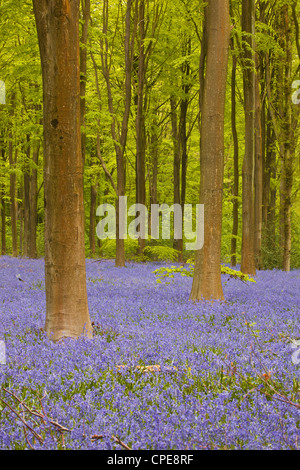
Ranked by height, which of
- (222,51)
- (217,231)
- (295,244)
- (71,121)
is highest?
(222,51)

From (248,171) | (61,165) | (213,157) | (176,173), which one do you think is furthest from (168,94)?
(61,165)

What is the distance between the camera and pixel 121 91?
22.4 metres

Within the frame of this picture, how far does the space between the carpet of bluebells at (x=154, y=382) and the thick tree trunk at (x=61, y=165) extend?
46cm

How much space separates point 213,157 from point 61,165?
3830 millimetres

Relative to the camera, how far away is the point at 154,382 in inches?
156

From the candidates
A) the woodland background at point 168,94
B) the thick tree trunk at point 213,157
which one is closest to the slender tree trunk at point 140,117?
the woodland background at point 168,94

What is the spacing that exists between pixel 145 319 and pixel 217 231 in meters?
2.71

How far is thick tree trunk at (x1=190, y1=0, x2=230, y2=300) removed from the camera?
8508 millimetres

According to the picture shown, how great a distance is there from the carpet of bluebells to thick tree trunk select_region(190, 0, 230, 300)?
46.7 inches

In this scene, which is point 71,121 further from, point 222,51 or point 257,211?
point 257,211

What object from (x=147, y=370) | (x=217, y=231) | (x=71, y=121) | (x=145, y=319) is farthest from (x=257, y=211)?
(x=147, y=370)

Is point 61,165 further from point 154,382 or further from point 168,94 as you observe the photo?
point 168,94

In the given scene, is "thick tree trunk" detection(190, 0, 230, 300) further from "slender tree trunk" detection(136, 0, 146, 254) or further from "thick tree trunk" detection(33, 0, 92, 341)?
"slender tree trunk" detection(136, 0, 146, 254)

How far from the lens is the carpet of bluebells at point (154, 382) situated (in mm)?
2947
